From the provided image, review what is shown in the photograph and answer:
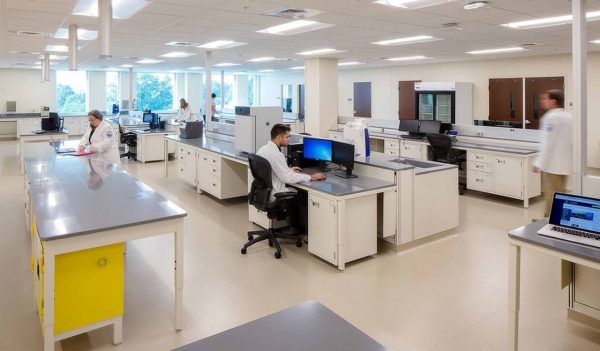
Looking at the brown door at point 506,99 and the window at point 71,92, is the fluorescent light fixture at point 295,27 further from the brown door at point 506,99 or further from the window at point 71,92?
the window at point 71,92

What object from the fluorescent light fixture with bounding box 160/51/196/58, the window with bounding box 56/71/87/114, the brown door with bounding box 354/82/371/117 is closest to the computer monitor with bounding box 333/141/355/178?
the fluorescent light fixture with bounding box 160/51/196/58

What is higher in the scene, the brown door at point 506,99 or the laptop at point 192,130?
the brown door at point 506,99

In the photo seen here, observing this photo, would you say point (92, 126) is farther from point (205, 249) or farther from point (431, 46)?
point (431, 46)

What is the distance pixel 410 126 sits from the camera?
7711mm

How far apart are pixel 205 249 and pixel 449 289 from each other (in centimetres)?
236

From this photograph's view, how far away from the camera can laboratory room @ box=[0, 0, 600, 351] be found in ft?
7.89

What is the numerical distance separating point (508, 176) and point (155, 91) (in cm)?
1371

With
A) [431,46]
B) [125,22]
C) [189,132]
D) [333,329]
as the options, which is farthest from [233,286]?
[431,46]

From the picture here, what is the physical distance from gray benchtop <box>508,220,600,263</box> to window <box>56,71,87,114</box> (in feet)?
51.8

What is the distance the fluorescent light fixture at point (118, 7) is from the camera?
4.30 m

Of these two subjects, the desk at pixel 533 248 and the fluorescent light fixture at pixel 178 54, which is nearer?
the desk at pixel 533 248

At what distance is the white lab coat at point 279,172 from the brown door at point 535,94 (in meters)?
6.73

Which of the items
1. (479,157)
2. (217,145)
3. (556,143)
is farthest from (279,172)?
(479,157)

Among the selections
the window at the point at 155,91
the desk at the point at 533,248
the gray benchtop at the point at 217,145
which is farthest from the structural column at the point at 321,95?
the window at the point at 155,91
